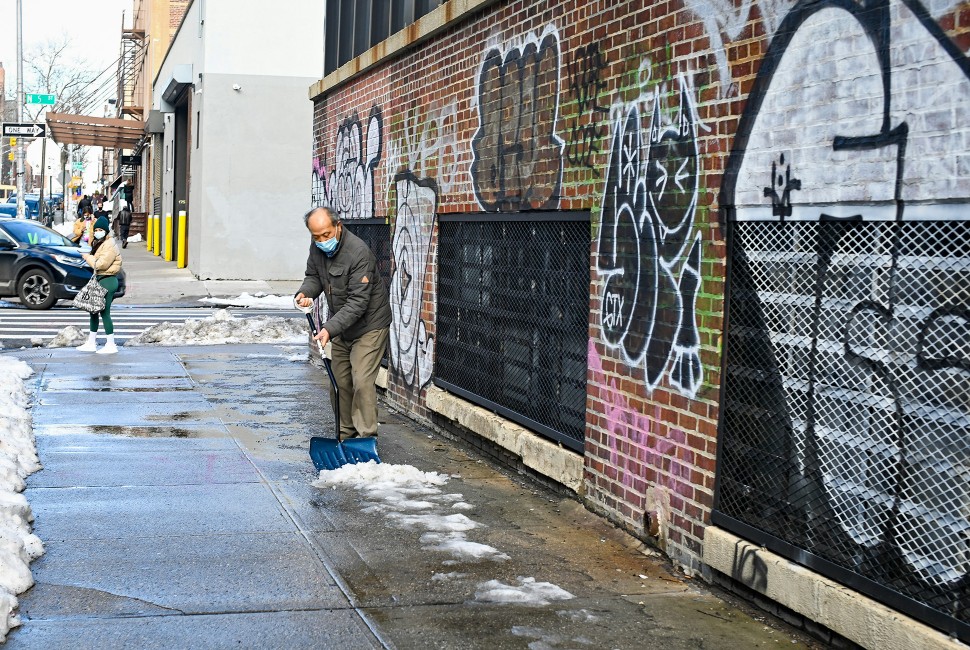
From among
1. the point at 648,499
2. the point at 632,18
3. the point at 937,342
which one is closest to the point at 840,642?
the point at 937,342

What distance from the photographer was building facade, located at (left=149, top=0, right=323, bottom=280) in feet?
94.4

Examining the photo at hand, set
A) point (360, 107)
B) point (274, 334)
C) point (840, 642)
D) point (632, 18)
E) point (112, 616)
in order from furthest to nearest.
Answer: point (274, 334), point (360, 107), point (632, 18), point (112, 616), point (840, 642)

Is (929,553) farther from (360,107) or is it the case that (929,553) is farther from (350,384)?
(360,107)

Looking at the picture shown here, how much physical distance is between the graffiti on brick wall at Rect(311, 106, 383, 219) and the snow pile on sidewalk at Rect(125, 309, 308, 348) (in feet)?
11.2

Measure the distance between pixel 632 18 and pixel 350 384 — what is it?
352 cm

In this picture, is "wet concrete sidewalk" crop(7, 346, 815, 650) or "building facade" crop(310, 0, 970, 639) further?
"wet concrete sidewalk" crop(7, 346, 815, 650)

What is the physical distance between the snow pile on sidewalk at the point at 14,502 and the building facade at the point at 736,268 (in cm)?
320

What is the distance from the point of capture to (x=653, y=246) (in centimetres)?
620

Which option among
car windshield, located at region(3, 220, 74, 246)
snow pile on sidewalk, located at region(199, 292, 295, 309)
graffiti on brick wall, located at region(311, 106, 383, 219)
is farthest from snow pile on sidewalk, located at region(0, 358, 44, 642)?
snow pile on sidewalk, located at region(199, 292, 295, 309)

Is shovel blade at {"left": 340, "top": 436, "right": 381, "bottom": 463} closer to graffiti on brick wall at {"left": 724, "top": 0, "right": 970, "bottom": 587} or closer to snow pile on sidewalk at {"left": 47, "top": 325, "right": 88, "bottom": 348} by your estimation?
graffiti on brick wall at {"left": 724, "top": 0, "right": 970, "bottom": 587}

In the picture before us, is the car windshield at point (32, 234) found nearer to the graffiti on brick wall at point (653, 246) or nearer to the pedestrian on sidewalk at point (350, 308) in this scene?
the pedestrian on sidewalk at point (350, 308)

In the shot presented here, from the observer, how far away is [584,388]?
7312mm

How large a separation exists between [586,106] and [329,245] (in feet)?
7.06

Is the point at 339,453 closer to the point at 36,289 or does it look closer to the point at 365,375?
the point at 365,375
